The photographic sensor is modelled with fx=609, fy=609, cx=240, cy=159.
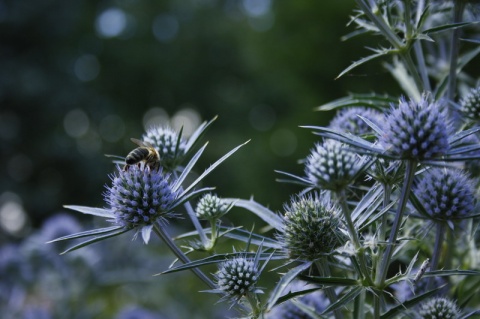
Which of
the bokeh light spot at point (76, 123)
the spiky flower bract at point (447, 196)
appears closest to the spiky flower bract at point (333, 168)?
the spiky flower bract at point (447, 196)

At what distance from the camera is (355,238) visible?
1284mm

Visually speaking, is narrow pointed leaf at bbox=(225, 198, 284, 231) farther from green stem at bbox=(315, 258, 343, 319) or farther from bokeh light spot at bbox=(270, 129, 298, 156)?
bokeh light spot at bbox=(270, 129, 298, 156)

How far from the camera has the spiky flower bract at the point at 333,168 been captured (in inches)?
51.3

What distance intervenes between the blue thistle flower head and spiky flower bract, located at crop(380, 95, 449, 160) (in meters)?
0.59

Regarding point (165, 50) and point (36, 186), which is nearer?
point (36, 186)

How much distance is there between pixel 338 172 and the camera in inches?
51.2

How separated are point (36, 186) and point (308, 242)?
55.1ft

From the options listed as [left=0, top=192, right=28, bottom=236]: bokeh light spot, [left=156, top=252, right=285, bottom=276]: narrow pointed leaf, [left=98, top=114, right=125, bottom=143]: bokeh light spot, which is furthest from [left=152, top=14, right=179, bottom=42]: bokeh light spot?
[left=156, top=252, right=285, bottom=276]: narrow pointed leaf

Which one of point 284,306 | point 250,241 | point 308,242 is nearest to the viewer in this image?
point 308,242

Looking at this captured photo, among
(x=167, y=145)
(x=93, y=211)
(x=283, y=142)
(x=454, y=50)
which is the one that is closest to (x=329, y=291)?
(x=93, y=211)

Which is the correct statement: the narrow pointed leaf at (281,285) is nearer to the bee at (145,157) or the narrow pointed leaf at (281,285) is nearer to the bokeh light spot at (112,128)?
the bee at (145,157)

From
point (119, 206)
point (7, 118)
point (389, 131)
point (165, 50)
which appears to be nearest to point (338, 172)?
point (389, 131)

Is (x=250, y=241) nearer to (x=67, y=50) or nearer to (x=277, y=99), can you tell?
(x=277, y=99)

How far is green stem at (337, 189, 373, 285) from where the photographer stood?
127 cm
